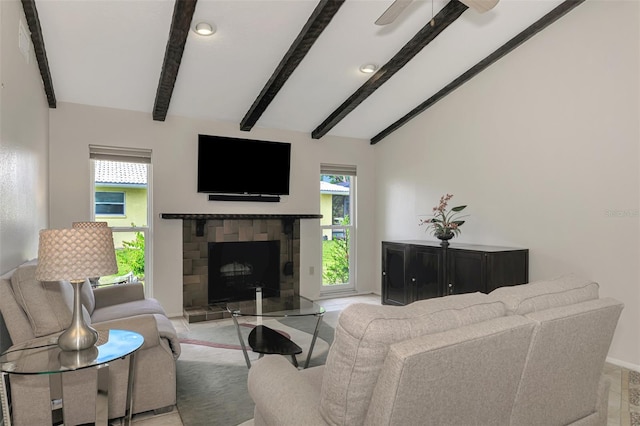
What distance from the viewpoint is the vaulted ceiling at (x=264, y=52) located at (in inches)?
120

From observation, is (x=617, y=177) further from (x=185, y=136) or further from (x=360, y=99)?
(x=185, y=136)

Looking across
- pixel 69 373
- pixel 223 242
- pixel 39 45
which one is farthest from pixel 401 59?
pixel 69 373

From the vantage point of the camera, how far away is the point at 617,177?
324 centimetres

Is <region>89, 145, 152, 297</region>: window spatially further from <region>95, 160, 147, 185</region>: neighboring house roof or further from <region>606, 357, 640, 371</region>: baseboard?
<region>606, 357, 640, 371</region>: baseboard

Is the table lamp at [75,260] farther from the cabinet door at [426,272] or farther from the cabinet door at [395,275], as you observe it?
the cabinet door at [395,275]

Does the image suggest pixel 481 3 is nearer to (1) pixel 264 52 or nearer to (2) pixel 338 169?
(1) pixel 264 52

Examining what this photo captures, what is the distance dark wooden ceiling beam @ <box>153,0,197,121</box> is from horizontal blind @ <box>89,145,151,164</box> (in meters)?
0.53

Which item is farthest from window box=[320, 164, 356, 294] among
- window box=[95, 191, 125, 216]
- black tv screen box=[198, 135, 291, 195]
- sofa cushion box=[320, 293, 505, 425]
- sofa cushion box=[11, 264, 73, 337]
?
sofa cushion box=[320, 293, 505, 425]

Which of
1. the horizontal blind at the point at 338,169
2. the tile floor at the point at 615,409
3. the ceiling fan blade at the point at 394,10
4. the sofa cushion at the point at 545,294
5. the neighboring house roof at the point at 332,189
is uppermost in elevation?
the ceiling fan blade at the point at 394,10

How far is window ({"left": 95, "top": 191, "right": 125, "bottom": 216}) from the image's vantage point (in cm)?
446

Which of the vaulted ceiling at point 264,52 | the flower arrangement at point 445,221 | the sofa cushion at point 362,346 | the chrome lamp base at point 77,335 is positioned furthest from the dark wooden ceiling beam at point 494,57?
A: the chrome lamp base at point 77,335

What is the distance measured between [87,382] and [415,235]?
13.5ft

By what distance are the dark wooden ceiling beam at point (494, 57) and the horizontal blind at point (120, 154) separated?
10.7 ft

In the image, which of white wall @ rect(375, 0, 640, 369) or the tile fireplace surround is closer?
white wall @ rect(375, 0, 640, 369)
